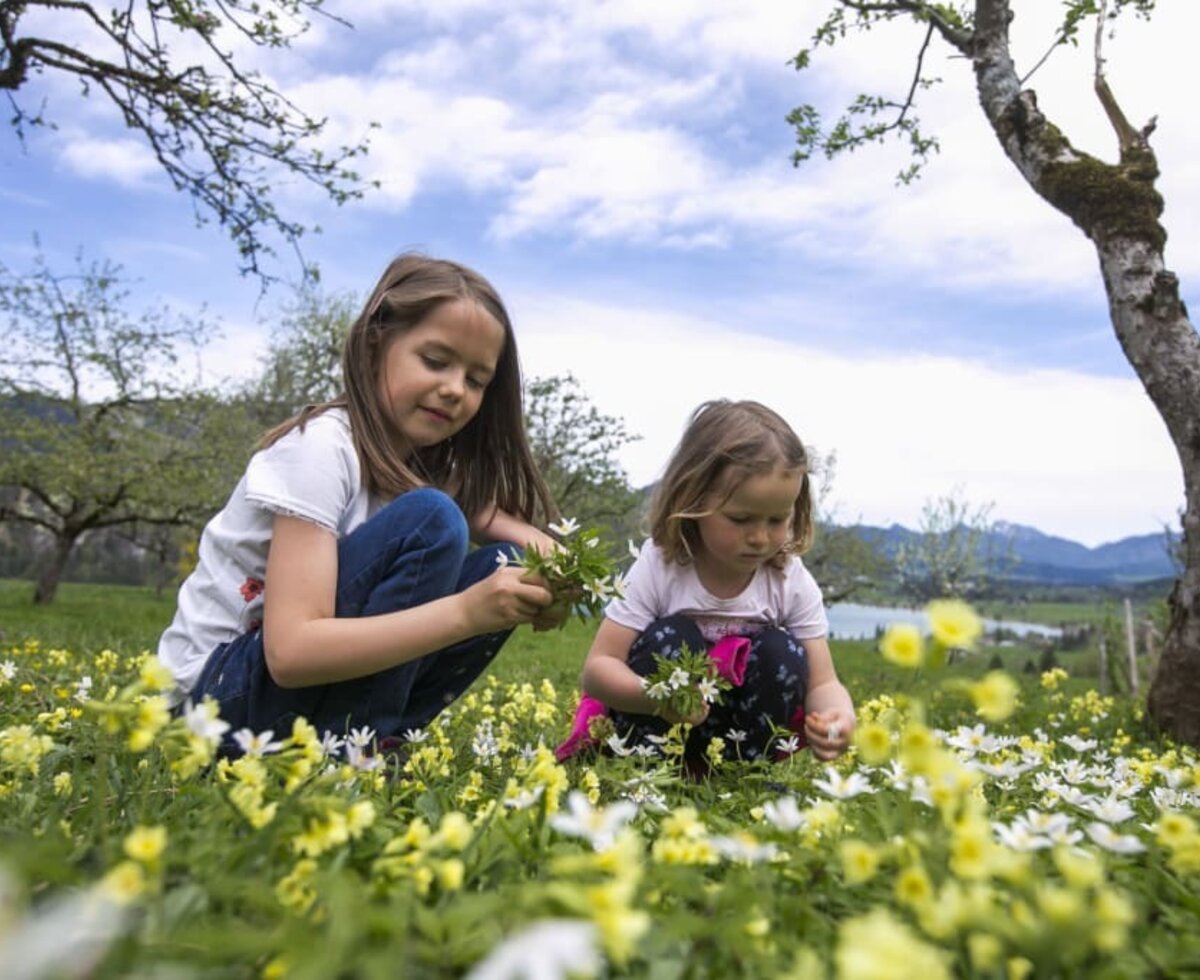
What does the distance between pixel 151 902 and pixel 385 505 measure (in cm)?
201

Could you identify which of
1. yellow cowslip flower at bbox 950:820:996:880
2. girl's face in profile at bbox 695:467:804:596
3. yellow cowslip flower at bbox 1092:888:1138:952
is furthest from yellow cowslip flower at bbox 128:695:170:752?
girl's face in profile at bbox 695:467:804:596

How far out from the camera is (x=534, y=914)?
981 millimetres

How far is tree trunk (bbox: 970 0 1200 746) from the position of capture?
5676mm

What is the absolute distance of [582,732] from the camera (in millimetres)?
3502

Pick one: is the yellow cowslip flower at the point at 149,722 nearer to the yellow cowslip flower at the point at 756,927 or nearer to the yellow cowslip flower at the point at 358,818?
the yellow cowslip flower at the point at 358,818

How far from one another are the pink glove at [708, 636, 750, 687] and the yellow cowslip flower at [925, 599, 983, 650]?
2389 millimetres

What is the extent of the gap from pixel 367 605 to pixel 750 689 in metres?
1.45

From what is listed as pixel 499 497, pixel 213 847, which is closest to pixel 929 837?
pixel 213 847

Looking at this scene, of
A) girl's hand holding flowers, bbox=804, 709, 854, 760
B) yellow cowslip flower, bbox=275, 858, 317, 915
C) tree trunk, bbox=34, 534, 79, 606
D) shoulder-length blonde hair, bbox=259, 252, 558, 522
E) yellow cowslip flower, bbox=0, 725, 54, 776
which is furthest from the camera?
tree trunk, bbox=34, 534, 79, 606

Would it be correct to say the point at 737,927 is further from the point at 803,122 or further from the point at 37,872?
the point at 803,122

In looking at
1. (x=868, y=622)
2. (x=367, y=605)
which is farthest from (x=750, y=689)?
(x=868, y=622)

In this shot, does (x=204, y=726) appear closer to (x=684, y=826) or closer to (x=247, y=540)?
(x=684, y=826)

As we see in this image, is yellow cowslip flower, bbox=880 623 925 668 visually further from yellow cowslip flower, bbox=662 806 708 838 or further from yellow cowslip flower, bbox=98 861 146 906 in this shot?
yellow cowslip flower, bbox=98 861 146 906

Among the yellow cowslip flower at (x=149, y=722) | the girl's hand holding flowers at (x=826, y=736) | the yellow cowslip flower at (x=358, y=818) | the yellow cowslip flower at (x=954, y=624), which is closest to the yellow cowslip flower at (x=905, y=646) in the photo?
the yellow cowslip flower at (x=954, y=624)
